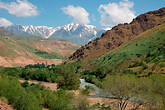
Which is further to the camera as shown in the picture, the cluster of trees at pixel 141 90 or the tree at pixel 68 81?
the tree at pixel 68 81

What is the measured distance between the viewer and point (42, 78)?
122938 mm

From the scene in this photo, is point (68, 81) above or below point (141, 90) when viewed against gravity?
below

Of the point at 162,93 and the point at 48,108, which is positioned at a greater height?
the point at 162,93

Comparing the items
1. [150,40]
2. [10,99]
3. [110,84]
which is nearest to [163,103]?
[110,84]

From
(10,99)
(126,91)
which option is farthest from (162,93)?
(10,99)

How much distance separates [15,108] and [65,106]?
11746 millimetres

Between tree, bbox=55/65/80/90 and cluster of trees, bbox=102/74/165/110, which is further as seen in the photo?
tree, bbox=55/65/80/90

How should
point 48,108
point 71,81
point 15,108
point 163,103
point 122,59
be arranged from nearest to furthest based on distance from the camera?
point 163,103 < point 15,108 < point 48,108 < point 71,81 < point 122,59

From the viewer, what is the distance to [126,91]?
3669 cm

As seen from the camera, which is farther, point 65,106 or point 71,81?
point 71,81

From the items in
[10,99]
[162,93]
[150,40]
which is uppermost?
[150,40]

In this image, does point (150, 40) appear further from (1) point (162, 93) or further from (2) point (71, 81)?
(1) point (162, 93)

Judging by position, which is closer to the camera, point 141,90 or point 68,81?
point 141,90

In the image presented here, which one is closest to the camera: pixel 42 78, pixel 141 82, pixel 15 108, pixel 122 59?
pixel 15 108
